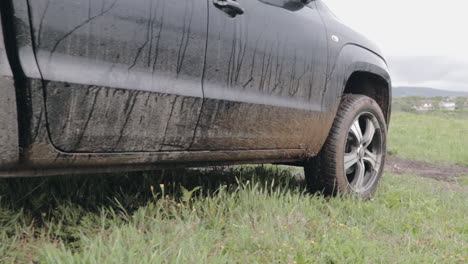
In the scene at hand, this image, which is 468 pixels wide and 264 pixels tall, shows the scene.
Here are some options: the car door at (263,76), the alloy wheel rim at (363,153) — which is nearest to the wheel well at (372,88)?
the alloy wheel rim at (363,153)

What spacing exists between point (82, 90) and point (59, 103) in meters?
0.09

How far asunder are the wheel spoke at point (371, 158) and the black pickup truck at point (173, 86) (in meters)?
0.20

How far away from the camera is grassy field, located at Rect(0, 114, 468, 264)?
163 centimetres

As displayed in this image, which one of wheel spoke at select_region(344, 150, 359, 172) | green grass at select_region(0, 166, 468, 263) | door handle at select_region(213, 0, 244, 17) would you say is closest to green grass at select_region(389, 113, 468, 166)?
wheel spoke at select_region(344, 150, 359, 172)

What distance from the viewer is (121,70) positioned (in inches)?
60.8

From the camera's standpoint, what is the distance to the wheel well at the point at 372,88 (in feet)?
10.4

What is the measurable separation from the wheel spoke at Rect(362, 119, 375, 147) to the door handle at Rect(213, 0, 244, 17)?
1.47 meters

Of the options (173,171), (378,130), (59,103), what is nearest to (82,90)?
(59,103)

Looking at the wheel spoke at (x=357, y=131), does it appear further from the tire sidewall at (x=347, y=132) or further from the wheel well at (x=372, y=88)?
the wheel well at (x=372, y=88)

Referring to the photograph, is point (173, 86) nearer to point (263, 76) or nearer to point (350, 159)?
point (263, 76)

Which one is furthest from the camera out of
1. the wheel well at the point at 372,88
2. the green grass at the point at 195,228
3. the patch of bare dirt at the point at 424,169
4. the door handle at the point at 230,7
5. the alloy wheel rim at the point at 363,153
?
the patch of bare dirt at the point at 424,169

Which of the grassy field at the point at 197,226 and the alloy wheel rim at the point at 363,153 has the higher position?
the alloy wheel rim at the point at 363,153

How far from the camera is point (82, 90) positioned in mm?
1437

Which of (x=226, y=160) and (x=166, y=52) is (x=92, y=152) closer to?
(x=166, y=52)
